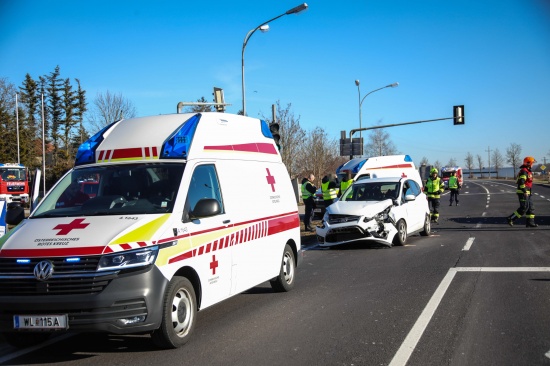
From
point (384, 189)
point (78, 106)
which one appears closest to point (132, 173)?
point (384, 189)

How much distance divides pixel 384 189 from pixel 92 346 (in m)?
9.97

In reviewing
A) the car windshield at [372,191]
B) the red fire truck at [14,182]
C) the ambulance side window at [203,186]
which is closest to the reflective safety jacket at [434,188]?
the car windshield at [372,191]

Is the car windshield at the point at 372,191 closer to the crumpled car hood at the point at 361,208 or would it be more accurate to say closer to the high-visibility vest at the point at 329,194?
the crumpled car hood at the point at 361,208

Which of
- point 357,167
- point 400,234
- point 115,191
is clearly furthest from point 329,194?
point 115,191

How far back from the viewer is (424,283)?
28.7 ft

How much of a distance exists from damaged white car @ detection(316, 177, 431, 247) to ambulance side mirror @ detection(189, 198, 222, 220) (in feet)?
24.8

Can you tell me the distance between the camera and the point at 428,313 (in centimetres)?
678

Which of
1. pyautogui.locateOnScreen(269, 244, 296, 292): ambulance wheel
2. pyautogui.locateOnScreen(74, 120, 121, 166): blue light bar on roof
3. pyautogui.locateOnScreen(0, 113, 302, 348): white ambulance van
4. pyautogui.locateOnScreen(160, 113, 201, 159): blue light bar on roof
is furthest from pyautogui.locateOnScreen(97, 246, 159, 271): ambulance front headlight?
pyautogui.locateOnScreen(269, 244, 296, 292): ambulance wheel

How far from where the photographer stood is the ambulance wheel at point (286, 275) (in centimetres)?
824

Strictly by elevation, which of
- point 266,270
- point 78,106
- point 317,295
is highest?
point 78,106

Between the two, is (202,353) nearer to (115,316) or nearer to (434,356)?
(115,316)

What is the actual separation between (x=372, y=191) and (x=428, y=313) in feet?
25.5

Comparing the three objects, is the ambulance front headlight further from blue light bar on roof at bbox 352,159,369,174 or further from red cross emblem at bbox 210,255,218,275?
blue light bar on roof at bbox 352,159,369,174

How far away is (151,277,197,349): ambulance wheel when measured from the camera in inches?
208
